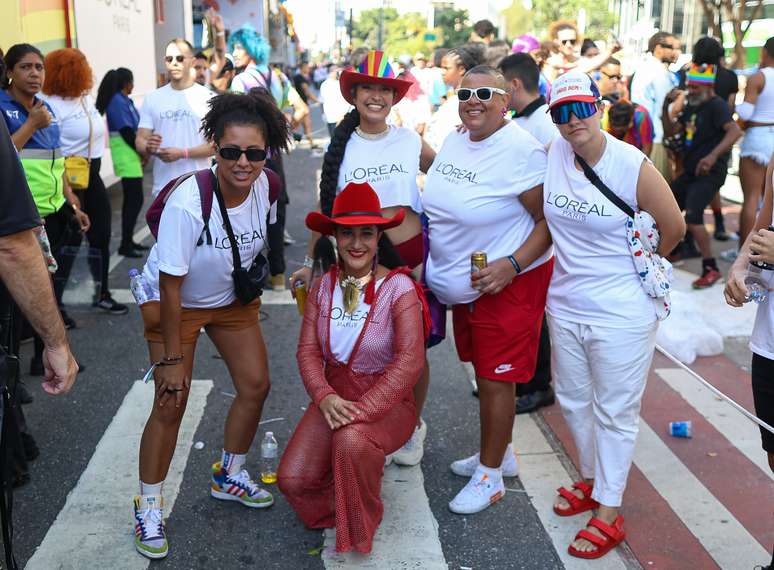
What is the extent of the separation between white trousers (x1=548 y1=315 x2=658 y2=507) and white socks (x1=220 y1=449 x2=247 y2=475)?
4.96ft

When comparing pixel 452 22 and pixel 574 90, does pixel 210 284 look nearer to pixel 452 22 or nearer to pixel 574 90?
pixel 574 90

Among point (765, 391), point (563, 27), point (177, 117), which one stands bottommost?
point (765, 391)

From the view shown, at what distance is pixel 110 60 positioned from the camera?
12.1 metres

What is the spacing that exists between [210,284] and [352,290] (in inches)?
24.3

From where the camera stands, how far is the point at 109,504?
13.2ft

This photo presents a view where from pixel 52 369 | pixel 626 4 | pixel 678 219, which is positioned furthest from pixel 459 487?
pixel 626 4

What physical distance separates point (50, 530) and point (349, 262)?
178cm

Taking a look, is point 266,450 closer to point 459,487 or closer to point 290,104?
point 459,487

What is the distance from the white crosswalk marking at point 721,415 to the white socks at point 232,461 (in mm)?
2668

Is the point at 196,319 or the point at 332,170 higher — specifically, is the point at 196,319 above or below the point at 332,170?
below

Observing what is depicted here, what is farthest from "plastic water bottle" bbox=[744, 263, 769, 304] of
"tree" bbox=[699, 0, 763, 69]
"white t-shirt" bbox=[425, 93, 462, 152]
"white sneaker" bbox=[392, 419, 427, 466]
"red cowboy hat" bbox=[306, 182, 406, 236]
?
"tree" bbox=[699, 0, 763, 69]

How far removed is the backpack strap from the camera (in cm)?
353

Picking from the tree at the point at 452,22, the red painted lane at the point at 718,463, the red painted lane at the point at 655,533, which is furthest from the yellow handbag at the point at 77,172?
the tree at the point at 452,22

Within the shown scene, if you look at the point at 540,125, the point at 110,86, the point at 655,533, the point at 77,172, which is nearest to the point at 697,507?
the point at 655,533
